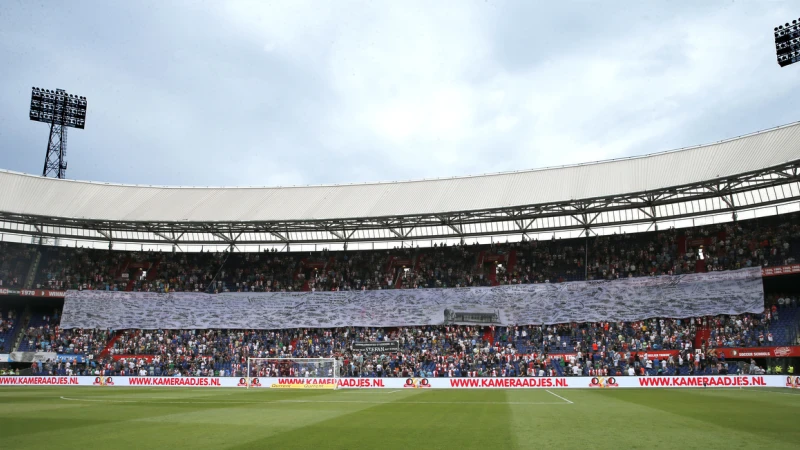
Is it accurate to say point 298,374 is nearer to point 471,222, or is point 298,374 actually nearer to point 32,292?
point 471,222

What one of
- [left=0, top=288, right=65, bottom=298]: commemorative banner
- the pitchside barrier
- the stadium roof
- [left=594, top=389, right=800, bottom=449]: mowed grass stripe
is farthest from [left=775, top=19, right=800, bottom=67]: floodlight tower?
[left=0, top=288, right=65, bottom=298]: commemorative banner

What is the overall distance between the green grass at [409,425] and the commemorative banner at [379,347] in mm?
23672

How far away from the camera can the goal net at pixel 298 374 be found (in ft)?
134

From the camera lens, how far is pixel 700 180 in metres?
41.2

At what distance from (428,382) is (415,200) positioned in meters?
17.5

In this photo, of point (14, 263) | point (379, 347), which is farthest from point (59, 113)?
point (379, 347)

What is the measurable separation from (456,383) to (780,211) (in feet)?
97.1

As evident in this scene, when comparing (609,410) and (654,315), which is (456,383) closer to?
(654,315)

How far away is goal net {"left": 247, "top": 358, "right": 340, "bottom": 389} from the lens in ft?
134

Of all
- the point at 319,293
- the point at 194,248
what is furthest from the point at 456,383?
the point at 194,248

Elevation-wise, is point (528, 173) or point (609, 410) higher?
point (528, 173)

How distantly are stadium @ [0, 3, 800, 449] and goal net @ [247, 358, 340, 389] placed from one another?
0.15 metres

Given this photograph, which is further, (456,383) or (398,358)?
(398,358)

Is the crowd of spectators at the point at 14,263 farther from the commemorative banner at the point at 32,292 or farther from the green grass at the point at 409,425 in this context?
the green grass at the point at 409,425
